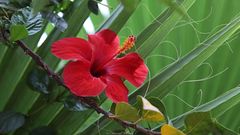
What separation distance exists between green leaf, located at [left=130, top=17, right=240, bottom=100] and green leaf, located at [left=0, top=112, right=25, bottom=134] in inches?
4.8

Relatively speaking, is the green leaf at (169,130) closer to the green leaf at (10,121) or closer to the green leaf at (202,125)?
the green leaf at (202,125)

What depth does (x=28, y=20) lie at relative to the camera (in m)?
0.36

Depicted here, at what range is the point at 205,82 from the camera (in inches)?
27.4

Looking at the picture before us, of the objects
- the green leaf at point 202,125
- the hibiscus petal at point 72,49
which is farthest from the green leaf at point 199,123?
the hibiscus petal at point 72,49

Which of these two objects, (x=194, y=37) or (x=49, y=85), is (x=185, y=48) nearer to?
(x=194, y=37)

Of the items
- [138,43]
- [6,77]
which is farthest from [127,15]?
[6,77]

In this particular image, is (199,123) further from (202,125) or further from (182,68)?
(182,68)

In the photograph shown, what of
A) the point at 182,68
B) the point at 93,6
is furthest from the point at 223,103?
the point at 93,6

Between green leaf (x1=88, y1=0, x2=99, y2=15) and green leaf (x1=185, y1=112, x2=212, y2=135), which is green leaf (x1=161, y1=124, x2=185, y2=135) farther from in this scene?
green leaf (x1=88, y1=0, x2=99, y2=15)

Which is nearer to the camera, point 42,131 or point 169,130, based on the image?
point 169,130

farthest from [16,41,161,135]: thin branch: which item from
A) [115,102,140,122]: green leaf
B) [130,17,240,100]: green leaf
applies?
[130,17,240,100]: green leaf

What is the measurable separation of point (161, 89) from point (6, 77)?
0.55 ft

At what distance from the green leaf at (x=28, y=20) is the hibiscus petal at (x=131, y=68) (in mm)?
73

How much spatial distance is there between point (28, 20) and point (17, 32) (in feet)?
0.13
